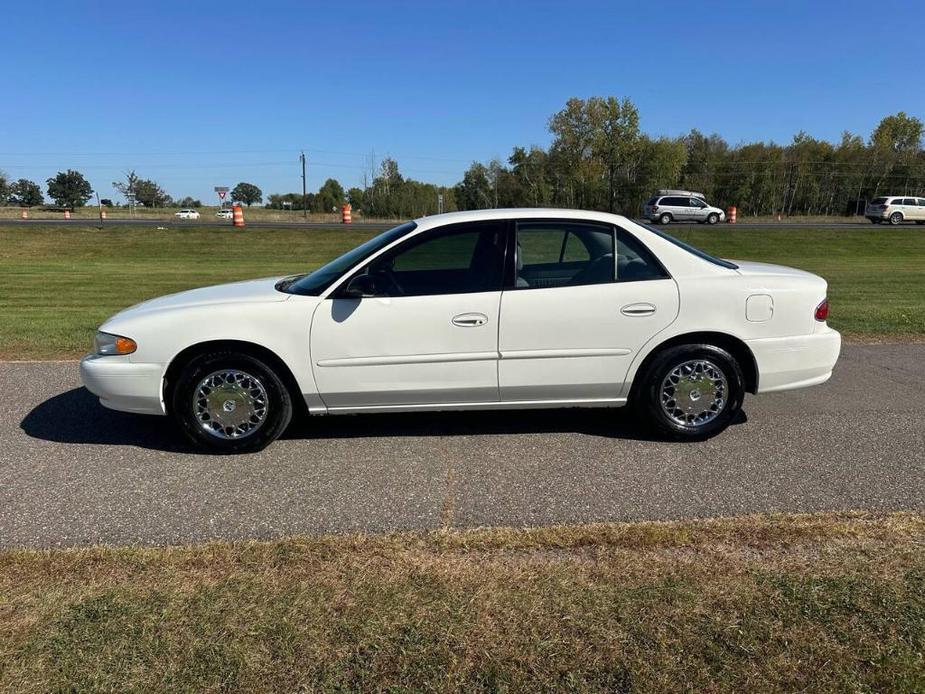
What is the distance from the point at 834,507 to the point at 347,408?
2.97 metres

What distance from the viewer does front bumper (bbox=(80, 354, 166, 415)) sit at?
13.7 feet

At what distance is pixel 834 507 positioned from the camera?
11.2 feet

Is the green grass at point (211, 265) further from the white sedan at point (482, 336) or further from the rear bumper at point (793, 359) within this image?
the rear bumper at point (793, 359)

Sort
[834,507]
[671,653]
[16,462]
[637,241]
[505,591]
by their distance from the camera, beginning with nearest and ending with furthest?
A: [671,653]
[505,591]
[834,507]
[16,462]
[637,241]

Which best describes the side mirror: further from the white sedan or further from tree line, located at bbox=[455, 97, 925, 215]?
tree line, located at bbox=[455, 97, 925, 215]

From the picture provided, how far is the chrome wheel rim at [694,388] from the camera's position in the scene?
14.4 feet

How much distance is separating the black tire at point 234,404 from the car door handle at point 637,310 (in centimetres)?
234

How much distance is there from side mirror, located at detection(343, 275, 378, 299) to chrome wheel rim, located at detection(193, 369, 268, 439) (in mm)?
847

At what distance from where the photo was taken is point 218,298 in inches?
172

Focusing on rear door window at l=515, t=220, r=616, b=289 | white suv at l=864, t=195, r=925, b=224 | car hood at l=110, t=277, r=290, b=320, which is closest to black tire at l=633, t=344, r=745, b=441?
rear door window at l=515, t=220, r=616, b=289

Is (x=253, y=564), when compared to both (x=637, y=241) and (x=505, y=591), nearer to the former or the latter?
(x=505, y=591)

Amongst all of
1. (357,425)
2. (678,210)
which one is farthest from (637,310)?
(678,210)

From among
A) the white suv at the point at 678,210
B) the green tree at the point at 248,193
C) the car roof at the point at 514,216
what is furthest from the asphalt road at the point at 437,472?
the green tree at the point at 248,193

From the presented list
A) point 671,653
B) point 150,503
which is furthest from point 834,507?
Answer: point 150,503
